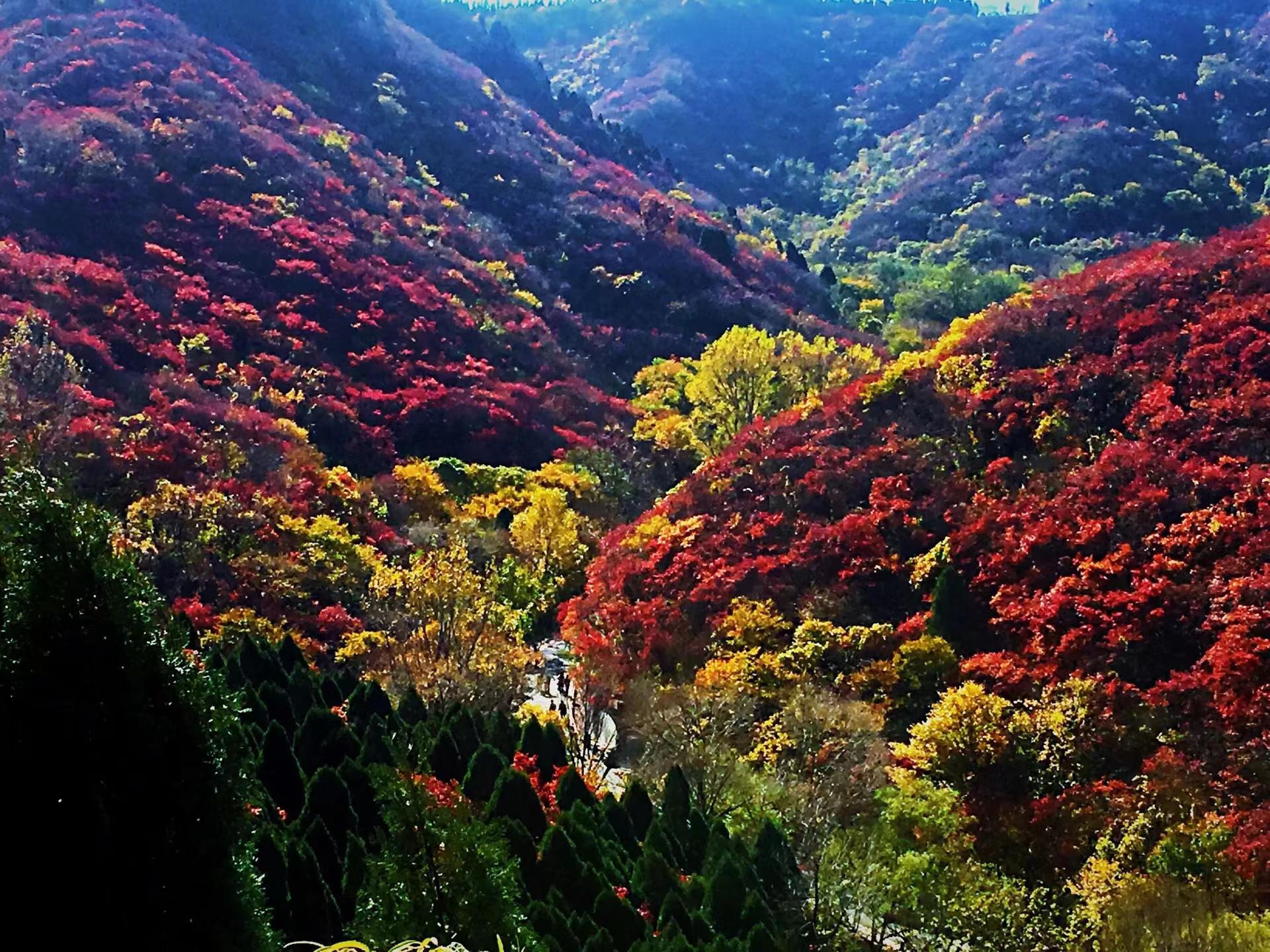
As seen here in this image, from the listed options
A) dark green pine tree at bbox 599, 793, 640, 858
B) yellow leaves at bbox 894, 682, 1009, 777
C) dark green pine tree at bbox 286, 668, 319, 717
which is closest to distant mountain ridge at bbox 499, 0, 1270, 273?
yellow leaves at bbox 894, 682, 1009, 777

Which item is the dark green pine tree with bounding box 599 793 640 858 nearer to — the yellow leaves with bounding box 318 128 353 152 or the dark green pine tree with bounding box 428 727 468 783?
the dark green pine tree with bounding box 428 727 468 783

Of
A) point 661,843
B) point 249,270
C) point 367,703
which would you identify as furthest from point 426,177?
point 661,843

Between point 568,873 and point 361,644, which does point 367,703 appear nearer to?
point 361,644

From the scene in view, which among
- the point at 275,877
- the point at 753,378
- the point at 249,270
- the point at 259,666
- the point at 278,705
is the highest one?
the point at 249,270

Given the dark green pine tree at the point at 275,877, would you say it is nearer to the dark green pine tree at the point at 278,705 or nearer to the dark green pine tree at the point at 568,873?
the dark green pine tree at the point at 568,873

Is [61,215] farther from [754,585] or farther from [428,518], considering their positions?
[754,585]

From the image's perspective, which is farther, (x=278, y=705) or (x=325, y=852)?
(x=278, y=705)
